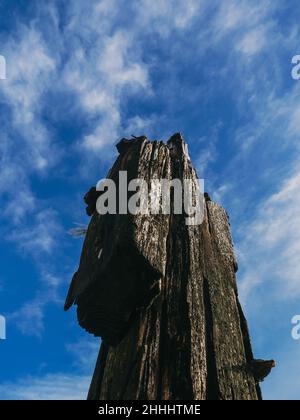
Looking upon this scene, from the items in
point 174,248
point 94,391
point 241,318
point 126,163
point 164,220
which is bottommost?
point 94,391

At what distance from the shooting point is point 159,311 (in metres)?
2.50

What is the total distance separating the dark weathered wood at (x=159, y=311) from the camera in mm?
2279

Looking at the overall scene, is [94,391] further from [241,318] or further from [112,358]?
[241,318]

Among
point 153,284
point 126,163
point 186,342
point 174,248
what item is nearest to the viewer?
point 186,342

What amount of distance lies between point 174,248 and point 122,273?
0.38m

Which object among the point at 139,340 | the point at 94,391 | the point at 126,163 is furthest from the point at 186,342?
the point at 126,163

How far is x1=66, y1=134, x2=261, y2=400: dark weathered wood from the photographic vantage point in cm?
228

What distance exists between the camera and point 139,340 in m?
2.40

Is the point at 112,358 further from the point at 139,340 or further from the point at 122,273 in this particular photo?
the point at 122,273

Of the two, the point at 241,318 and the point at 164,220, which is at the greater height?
the point at 164,220
